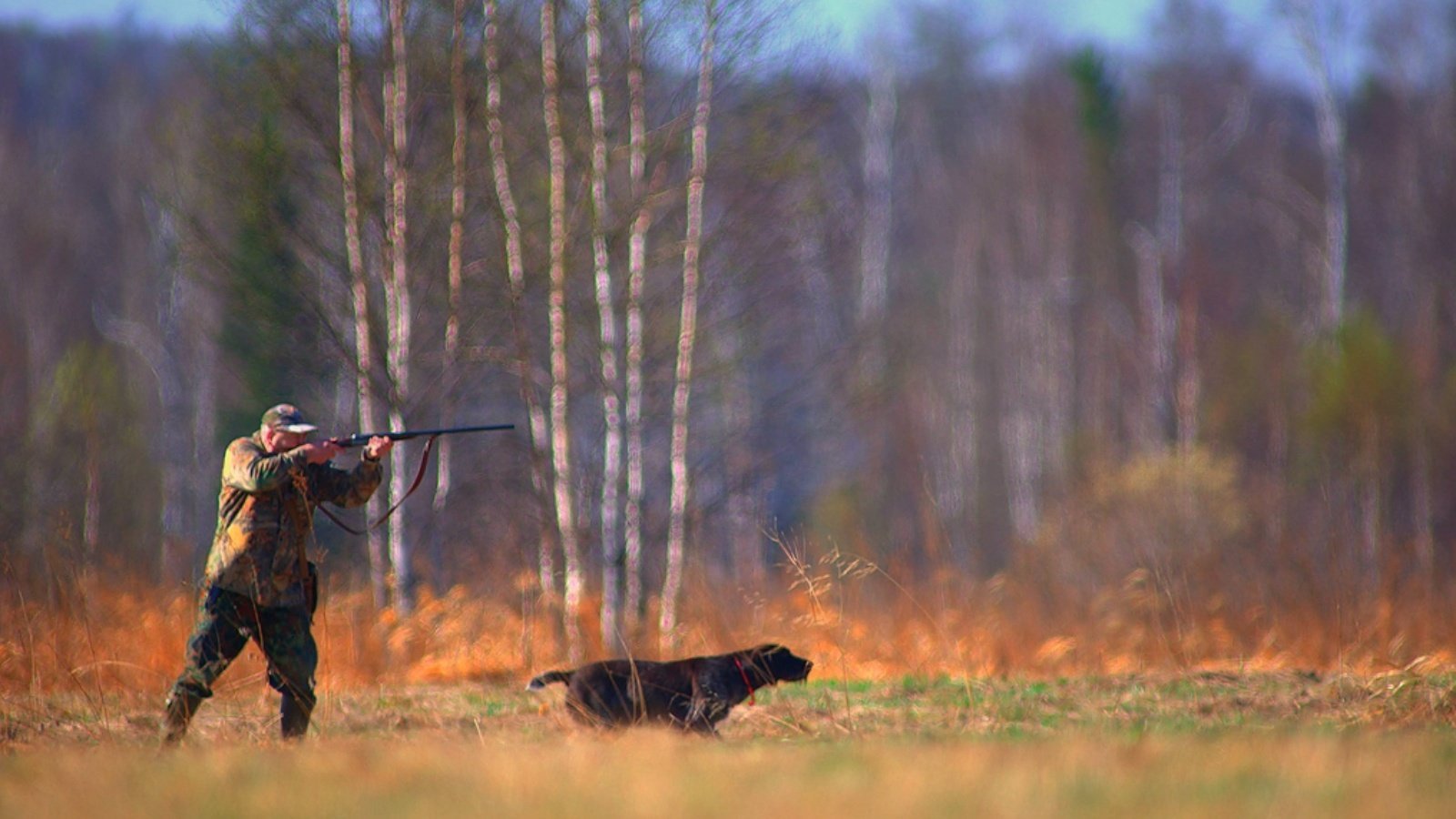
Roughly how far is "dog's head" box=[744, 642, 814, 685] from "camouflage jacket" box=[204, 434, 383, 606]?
223 centimetres

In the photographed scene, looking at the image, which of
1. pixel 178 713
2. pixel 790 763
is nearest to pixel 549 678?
pixel 178 713

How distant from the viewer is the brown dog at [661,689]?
23.7 ft

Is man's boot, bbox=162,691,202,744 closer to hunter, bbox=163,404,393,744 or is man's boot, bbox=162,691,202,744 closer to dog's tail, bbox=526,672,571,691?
hunter, bbox=163,404,393,744

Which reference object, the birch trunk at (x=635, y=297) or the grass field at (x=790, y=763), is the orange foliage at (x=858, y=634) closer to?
the birch trunk at (x=635, y=297)

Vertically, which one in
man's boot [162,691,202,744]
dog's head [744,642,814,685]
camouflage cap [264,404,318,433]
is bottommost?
dog's head [744,642,814,685]

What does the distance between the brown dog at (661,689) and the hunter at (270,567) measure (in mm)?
1233

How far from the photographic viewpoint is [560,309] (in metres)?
13.1

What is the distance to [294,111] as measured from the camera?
13.9 metres

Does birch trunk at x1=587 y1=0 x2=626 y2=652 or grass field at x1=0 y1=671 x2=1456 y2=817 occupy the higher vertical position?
birch trunk at x1=587 y1=0 x2=626 y2=652

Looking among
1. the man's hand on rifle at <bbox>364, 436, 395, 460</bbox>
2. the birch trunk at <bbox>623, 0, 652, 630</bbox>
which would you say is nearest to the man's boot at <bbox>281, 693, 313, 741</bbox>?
the man's hand on rifle at <bbox>364, 436, 395, 460</bbox>

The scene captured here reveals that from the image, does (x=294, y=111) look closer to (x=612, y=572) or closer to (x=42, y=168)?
(x=612, y=572)

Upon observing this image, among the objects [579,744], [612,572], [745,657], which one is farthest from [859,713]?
[612,572]

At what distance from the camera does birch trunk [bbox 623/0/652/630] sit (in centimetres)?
1382

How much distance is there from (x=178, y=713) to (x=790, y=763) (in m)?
3.19
